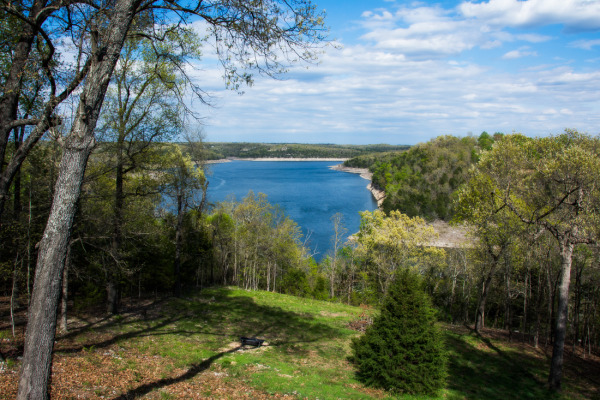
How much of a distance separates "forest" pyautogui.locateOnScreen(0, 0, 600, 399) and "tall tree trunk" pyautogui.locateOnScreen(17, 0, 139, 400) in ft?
0.05

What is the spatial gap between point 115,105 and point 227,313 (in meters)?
9.30

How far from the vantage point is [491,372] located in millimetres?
12039

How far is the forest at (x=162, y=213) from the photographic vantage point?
176 inches

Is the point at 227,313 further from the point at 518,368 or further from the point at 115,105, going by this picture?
the point at 518,368

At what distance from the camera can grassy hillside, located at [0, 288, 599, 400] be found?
693 cm

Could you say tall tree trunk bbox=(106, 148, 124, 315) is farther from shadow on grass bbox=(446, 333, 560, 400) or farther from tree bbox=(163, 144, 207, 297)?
shadow on grass bbox=(446, 333, 560, 400)

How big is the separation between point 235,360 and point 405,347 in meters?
4.32

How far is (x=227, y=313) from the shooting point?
1577 cm

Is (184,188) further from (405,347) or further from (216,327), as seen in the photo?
(405,347)

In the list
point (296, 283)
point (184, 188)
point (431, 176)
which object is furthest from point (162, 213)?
point (431, 176)

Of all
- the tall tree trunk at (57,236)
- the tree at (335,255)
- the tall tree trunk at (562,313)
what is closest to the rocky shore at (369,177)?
the tree at (335,255)

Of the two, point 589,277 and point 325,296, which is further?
point 325,296

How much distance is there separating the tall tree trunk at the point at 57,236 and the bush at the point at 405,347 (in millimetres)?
7097

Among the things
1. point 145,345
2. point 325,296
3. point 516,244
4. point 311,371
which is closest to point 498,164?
point 516,244
